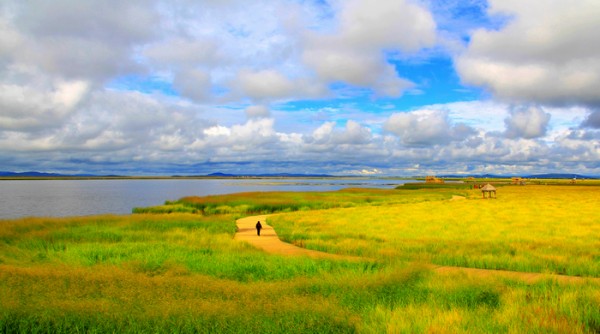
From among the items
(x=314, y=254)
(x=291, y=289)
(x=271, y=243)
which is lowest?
(x=271, y=243)

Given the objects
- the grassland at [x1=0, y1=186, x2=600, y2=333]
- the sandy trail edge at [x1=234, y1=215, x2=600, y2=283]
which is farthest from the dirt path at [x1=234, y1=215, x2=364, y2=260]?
the grassland at [x1=0, y1=186, x2=600, y2=333]

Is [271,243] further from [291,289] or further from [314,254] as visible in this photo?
[291,289]

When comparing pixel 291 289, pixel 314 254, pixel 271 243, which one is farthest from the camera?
pixel 271 243

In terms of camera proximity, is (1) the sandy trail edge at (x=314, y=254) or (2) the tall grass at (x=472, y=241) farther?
(2) the tall grass at (x=472, y=241)

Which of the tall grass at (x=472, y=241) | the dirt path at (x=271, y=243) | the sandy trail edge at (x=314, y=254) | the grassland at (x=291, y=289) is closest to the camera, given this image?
the grassland at (x=291, y=289)

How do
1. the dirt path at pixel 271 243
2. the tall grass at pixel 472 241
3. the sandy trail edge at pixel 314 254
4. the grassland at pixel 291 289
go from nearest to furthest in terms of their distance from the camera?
the grassland at pixel 291 289 → the sandy trail edge at pixel 314 254 → the tall grass at pixel 472 241 → the dirt path at pixel 271 243

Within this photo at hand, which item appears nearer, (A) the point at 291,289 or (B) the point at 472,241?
(A) the point at 291,289

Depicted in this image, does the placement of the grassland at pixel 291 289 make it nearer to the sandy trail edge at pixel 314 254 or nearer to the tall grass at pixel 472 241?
the tall grass at pixel 472 241

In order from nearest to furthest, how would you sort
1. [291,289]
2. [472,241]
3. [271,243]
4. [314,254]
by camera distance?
1. [291,289]
2. [314,254]
3. [472,241]
4. [271,243]

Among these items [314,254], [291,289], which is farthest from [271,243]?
[291,289]

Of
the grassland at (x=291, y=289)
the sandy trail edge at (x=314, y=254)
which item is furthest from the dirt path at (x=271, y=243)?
the grassland at (x=291, y=289)

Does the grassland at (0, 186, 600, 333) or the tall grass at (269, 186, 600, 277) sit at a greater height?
the grassland at (0, 186, 600, 333)

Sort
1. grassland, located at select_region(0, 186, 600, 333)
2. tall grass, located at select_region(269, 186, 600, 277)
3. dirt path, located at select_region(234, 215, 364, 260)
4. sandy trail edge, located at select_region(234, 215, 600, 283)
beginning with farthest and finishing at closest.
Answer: dirt path, located at select_region(234, 215, 364, 260)
tall grass, located at select_region(269, 186, 600, 277)
sandy trail edge, located at select_region(234, 215, 600, 283)
grassland, located at select_region(0, 186, 600, 333)

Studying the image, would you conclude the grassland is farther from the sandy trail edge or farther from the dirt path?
the dirt path
